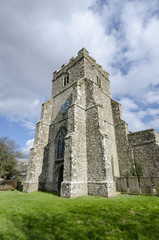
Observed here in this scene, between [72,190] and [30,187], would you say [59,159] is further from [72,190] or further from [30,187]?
[72,190]

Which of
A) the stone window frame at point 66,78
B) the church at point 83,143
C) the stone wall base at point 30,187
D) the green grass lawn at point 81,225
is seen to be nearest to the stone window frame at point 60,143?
the church at point 83,143

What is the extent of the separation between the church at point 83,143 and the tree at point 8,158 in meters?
13.6

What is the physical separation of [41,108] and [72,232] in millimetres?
16230

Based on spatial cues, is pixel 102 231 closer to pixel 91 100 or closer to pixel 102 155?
pixel 102 155

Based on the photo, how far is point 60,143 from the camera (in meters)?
15.4

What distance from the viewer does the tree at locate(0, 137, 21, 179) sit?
2450 centimetres

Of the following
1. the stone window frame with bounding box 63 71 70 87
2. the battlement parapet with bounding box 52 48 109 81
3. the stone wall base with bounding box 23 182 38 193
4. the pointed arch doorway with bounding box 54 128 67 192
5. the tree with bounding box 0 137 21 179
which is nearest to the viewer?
the stone wall base with bounding box 23 182 38 193

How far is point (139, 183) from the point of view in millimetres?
10461

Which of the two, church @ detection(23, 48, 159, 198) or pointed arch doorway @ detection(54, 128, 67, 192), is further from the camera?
pointed arch doorway @ detection(54, 128, 67, 192)

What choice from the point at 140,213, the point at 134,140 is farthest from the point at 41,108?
the point at 140,213

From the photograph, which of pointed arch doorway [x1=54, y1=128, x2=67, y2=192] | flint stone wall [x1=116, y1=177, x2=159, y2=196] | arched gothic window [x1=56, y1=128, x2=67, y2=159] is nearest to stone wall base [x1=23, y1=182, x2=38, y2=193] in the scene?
pointed arch doorway [x1=54, y1=128, x2=67, y2=192]

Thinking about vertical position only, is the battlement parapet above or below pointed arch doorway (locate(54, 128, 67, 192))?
above

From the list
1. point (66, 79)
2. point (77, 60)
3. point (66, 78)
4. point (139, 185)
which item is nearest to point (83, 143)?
point (139, 185)

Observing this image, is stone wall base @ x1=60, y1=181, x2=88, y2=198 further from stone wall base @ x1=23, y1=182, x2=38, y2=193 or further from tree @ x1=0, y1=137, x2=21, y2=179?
tree @ x1=0, y1=137, x2=21, y2=179
